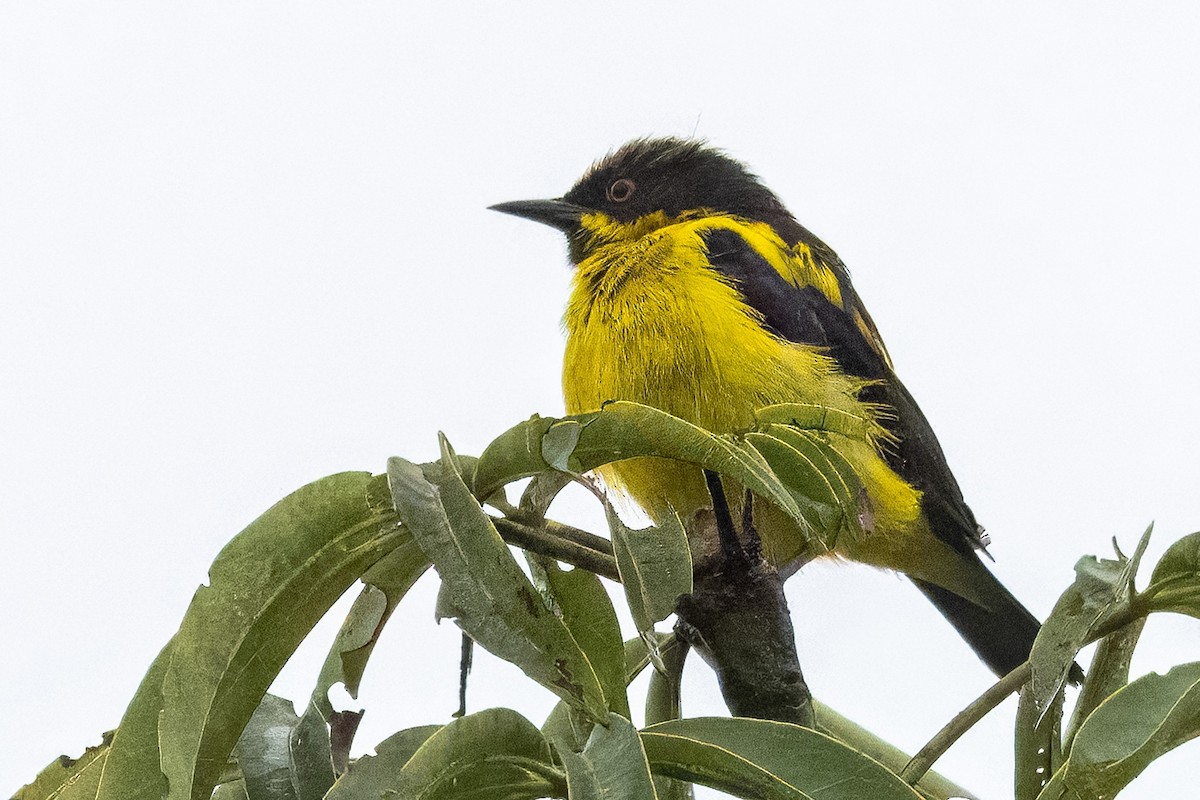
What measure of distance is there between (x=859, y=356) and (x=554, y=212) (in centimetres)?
85

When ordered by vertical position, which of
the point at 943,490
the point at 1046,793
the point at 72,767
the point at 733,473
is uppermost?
the point at 943,490

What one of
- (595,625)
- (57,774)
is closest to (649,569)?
(595,625)

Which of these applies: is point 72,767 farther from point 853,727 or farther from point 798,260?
point 798,260

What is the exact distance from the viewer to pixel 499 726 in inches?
42.9

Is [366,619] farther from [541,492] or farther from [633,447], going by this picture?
[633,447]

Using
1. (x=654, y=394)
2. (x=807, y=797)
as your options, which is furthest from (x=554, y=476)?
(x=654, y=394)

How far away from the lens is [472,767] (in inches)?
42.8

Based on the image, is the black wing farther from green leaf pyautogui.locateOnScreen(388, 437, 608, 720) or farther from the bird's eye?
green leaf pyautogui.locateOnScreen(388, 437, 608, 720)

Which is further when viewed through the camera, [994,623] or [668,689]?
[994,623]

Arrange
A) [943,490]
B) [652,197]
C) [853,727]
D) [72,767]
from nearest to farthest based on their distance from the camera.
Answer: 1. [72,767]
2. [853,727]
3. [943,490]
4. [652,197]

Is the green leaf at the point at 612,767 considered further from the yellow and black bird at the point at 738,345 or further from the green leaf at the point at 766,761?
the yellow and black bird at the point at 738,345

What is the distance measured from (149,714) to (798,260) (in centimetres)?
221

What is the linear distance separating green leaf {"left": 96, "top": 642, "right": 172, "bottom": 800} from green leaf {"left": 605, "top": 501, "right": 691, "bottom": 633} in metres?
0.39

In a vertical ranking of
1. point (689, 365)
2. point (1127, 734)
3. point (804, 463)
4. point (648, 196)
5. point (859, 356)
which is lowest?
point (1127, 734)
